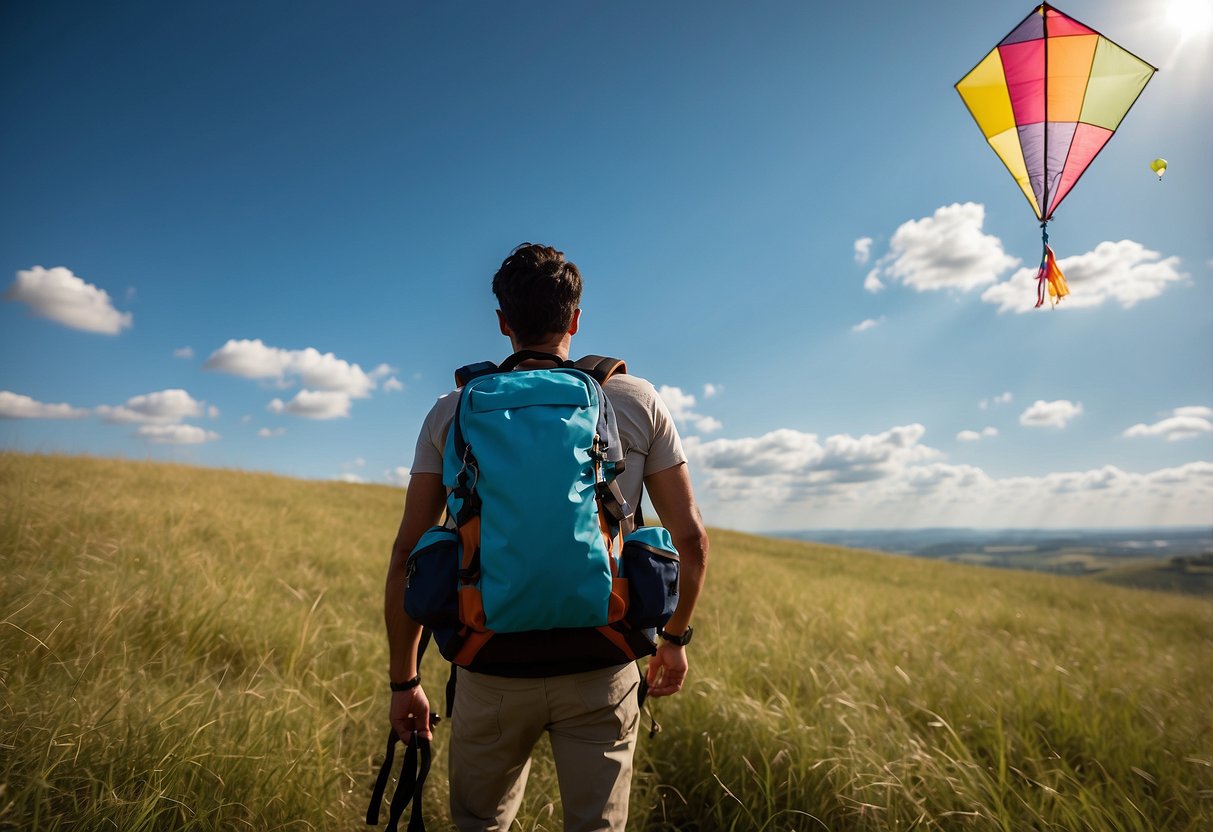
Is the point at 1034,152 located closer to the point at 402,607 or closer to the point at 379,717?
the point at 402,607

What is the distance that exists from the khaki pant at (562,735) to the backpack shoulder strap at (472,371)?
101 cm

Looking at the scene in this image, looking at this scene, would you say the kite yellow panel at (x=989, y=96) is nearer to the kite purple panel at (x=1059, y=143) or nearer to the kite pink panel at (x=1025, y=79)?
the kite pink panel at (x=1025, y=79)

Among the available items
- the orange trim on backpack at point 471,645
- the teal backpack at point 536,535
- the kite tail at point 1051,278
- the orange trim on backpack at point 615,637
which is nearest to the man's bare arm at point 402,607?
the teal backpack at point 536,535

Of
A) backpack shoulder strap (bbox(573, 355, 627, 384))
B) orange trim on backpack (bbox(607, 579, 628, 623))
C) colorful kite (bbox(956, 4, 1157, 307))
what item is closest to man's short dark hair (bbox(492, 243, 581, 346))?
backpack shoulder strap (bbox(573, 355, 627, 384))

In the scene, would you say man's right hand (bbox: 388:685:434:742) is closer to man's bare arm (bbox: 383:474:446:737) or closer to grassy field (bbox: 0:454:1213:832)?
man's bare arm (bbox: 383:474:446:737)

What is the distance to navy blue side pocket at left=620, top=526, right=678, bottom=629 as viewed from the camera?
5.86 ft

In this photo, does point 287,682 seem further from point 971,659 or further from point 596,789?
point 971,659

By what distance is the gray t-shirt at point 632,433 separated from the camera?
204 cm

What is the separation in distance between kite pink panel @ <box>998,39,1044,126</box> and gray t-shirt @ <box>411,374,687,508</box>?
200 inches

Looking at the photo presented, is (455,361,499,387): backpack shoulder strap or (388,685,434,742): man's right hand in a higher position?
(455,361,499,387): backpack shoulder strap

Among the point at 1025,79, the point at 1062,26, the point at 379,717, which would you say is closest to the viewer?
the point at 379,717

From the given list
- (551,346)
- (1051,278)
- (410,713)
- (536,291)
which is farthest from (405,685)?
(1051,278)

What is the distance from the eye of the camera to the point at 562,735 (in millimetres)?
1975

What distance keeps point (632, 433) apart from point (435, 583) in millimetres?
810
